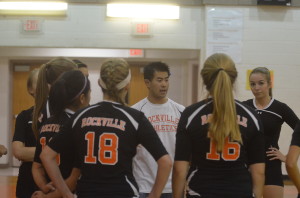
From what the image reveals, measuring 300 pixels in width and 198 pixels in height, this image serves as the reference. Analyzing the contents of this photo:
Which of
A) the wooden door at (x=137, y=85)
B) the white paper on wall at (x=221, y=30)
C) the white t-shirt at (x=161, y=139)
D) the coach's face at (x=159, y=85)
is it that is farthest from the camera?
the wooden door at (x=137, y=85)

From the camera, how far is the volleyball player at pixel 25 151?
325cm

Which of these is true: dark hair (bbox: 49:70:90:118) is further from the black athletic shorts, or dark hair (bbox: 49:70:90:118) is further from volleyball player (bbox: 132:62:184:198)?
the black athletic shorts

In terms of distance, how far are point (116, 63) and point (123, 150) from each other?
50cm

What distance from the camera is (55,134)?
2.89m

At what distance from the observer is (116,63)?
110 inches

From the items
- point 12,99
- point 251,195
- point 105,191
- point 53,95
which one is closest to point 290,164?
point 251,195

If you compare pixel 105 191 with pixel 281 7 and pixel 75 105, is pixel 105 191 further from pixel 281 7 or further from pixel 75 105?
pixel 281 7

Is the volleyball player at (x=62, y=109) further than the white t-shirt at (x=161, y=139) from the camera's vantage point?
No

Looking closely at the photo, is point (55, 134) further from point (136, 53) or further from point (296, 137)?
point (136, 53)

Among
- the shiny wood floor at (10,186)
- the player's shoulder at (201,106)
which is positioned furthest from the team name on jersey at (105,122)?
the shiny wood floor at (10,186)

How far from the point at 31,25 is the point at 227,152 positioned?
617 cm

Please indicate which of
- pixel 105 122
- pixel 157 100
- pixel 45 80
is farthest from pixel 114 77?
pixel 157 100

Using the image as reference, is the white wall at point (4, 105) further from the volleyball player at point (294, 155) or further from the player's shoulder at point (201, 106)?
the player's shoulder at point (201, 106)

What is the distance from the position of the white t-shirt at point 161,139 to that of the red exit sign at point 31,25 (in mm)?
A: 4669
